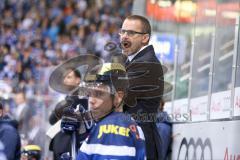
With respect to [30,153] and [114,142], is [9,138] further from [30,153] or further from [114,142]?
[114,142]

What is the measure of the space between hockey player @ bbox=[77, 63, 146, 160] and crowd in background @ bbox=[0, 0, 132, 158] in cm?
1123

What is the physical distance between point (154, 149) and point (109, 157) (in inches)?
52.2

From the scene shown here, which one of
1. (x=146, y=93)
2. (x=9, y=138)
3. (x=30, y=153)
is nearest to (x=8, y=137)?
(x=9, y=138)

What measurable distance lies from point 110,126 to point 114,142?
121 mm

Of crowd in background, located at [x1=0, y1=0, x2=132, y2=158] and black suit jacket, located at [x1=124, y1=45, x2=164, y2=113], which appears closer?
black suit jacket, located at [x1=124, y1=45, x2=164, y2=113]

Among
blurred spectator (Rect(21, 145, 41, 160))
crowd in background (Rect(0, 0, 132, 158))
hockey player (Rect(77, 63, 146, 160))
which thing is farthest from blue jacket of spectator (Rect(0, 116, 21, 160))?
crowd in background (Rect(0, 0, 132, 158))

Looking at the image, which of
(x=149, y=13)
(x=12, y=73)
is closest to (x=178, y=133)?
(x=149, y=13)

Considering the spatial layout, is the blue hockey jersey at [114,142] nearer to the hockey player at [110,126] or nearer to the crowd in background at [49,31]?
the hockey player at [110,126]

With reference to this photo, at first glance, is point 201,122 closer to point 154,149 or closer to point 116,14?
point 154,149

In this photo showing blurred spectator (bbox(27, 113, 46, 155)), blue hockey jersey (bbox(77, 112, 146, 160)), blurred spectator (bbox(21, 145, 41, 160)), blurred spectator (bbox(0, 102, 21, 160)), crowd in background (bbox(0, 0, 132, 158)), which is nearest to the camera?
blue hockey jersey (bbox(77, 112, 146, 160))

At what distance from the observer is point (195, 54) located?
30.4 ft

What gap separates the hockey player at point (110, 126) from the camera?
4.84m

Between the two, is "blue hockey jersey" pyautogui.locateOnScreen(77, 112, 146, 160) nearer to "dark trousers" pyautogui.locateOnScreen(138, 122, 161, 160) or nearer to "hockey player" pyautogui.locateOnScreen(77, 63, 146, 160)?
"hockey player" pyautogui.locateOnScreen(77, 63, 146, 160)

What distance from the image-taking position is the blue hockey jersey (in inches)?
190
